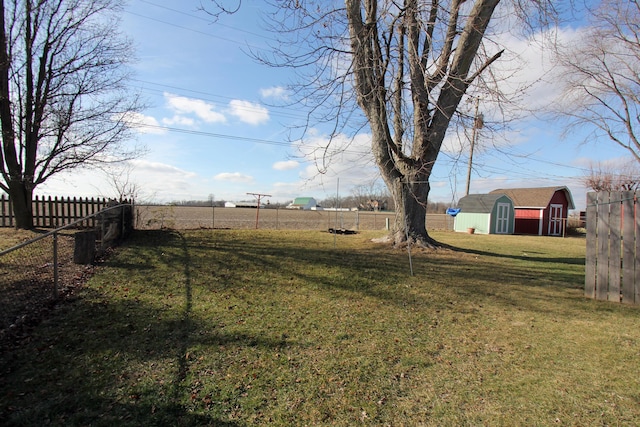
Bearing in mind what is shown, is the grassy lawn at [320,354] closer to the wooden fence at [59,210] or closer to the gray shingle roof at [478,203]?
the wooden fence at [59,210]

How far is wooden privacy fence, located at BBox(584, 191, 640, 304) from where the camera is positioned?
5574 mm

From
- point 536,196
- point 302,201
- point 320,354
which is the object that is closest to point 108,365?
point 320,354

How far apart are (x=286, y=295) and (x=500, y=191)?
3136cm

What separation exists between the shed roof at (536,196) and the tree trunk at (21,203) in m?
31.1

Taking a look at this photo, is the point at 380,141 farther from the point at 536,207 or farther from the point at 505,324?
the point at 536,207

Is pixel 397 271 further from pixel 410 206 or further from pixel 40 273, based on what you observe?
pixel 40 273

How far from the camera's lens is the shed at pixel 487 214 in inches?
978

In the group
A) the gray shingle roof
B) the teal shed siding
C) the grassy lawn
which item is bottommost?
the grassy lawn

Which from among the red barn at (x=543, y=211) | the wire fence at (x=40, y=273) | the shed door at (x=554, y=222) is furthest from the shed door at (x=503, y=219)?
the wire fence at (x=40, y=273)

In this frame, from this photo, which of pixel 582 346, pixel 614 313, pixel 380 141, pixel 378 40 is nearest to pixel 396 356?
pixel 582 346

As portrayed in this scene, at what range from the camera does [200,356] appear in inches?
134

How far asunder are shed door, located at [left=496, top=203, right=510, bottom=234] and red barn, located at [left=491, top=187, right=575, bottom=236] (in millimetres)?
2204

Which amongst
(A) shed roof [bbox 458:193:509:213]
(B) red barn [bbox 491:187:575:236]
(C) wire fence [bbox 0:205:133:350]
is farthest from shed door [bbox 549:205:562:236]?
(C) wire fence [bbox 0:205:133:350]

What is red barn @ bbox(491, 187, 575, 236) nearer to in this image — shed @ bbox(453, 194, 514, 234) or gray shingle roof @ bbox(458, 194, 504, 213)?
shed @ bbox(453, 194, 514, 234)
